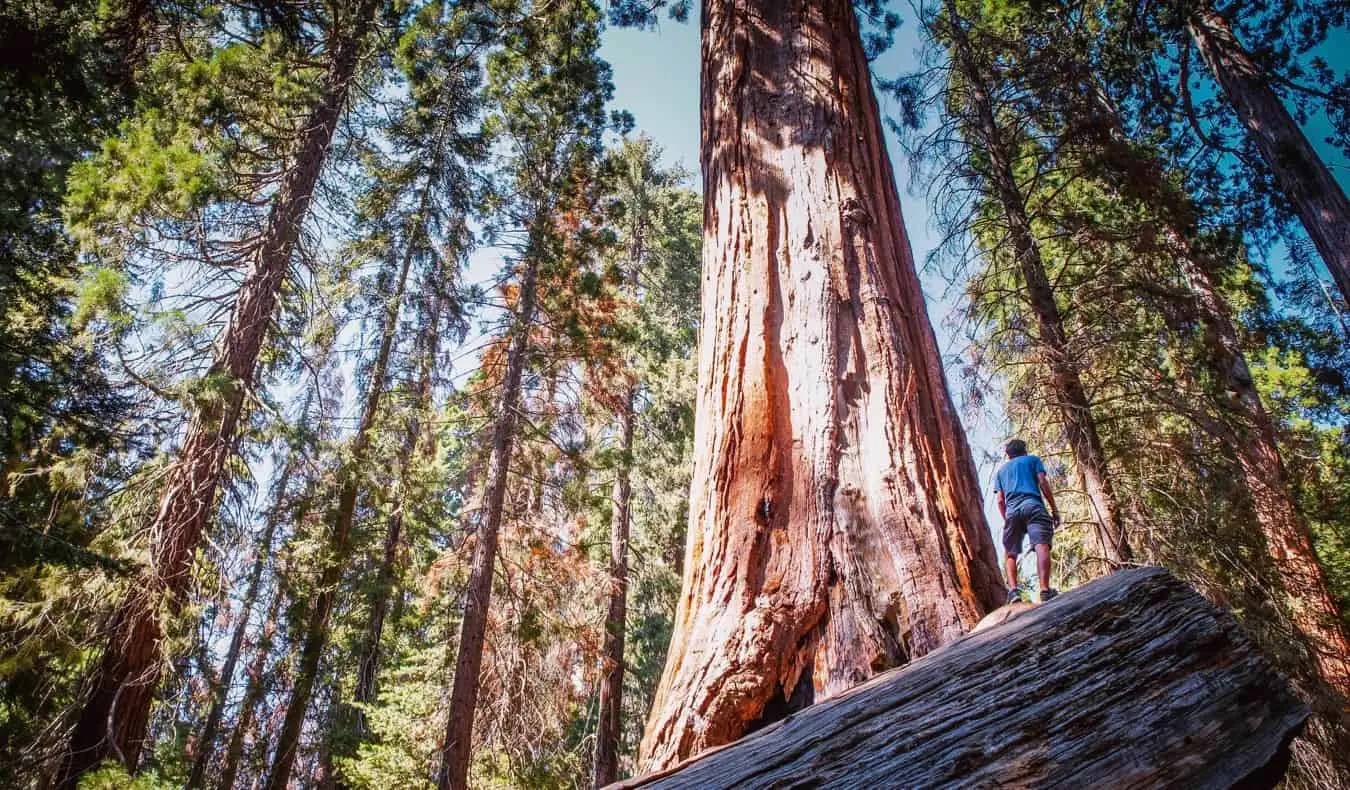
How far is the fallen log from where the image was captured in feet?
3.76

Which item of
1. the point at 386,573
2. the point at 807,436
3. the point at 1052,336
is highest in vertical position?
the point at 1052,336

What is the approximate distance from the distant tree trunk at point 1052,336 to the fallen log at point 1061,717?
4491 millimetres

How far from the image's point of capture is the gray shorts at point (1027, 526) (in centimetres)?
426

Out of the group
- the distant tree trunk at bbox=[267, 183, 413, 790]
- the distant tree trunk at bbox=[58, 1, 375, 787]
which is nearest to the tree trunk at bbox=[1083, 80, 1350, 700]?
the distant tree trunk at bbox=[58, 1, 375, 787]

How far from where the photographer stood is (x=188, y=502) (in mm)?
6172

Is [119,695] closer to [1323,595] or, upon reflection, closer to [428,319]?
[428,319]

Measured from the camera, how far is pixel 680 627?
2.14m

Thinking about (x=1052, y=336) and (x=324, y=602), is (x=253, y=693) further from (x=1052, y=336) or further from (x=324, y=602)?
(x=1052, y=336)

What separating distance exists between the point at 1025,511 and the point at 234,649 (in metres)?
20.5

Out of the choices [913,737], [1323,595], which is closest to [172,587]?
[913,737]

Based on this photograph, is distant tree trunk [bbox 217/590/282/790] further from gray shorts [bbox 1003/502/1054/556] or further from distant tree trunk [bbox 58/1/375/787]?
gray shorts [bbox 1003/502/1054/556]

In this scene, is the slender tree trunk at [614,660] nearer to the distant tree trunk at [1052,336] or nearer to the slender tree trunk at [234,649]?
the slender tree trunk at [234,649]

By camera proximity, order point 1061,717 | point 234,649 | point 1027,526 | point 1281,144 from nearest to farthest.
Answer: point 1061,717, point 1027,526, point 1281,144, point 234,649

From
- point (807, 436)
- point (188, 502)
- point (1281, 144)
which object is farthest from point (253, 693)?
A: point (1281, 144)
